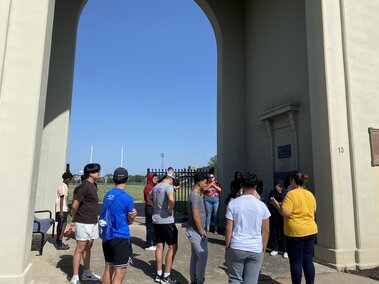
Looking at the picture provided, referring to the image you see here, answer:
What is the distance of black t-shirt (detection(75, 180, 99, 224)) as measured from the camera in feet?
17.7

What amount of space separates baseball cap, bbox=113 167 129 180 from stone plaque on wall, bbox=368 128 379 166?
5.53 metres

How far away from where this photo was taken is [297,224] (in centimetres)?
464

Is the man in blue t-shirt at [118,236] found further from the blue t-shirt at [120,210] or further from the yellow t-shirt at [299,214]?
the yellow t-shirt at [299,214]

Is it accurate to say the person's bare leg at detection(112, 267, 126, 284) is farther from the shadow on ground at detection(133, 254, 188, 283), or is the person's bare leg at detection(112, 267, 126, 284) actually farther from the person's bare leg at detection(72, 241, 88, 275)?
the shadow on ground at detection(133, 254, 188, 283)

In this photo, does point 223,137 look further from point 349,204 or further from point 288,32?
point 349,204

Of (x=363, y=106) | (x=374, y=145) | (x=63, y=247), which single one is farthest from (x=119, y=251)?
(x=363, y=106)

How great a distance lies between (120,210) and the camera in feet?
13.7

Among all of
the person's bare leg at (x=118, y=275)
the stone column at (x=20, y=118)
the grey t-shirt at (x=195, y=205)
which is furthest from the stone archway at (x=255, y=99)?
the grey t-shirt at (x=195, y=205)

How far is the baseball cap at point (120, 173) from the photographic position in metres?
4.32

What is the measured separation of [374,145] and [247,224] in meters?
4.94

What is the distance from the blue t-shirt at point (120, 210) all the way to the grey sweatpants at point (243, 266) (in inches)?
54.4

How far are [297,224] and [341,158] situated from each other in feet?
9.22

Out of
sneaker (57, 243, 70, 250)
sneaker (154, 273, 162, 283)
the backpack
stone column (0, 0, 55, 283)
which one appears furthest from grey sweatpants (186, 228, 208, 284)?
sneaker (57, 243, 70, 250)

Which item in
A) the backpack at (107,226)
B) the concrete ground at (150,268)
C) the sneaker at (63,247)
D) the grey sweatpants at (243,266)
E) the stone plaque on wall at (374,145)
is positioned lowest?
the concrete ground at (150,268)
